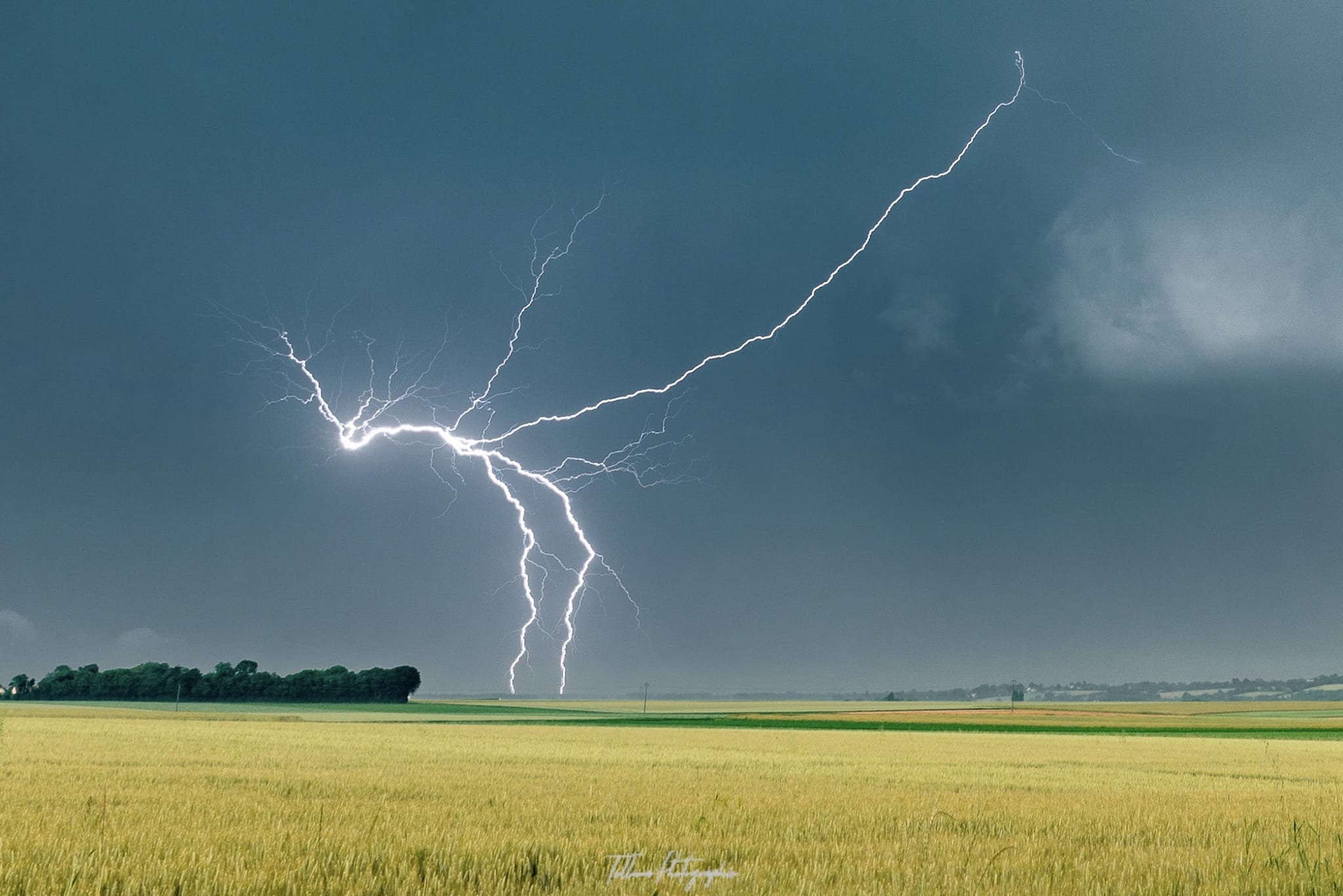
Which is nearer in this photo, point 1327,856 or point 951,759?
point 1327,856

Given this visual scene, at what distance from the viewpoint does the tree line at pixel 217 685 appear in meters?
130

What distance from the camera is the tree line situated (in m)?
130

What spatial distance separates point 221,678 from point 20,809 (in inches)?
5413

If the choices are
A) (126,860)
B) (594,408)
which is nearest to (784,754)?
(126,860)

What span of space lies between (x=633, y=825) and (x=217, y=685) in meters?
140

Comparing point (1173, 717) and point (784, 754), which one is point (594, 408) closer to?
point (784, 754)

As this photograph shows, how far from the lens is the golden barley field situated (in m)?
5.93

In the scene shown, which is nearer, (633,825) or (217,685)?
(633,825)

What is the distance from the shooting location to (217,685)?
5153 inches

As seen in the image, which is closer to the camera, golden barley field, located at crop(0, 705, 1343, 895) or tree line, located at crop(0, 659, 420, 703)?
golden barley field, located at crop(0, 705, 1343, 895)

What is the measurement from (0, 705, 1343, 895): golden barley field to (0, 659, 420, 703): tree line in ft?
391

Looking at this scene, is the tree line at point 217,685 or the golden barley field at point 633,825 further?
the tree line at point 217,685

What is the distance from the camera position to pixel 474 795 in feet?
39.1

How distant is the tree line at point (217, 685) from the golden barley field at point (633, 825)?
119 metres
